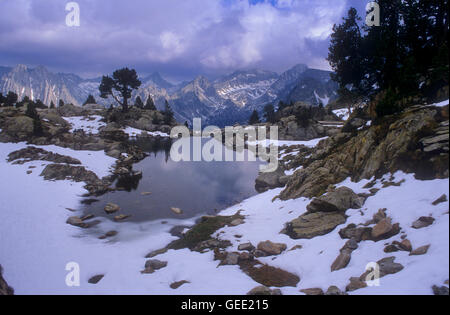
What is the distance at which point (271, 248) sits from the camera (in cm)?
1445

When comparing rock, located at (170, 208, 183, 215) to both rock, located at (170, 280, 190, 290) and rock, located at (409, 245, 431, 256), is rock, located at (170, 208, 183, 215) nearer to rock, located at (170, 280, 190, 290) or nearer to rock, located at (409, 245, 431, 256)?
rock, located at (170, 280, 190, 290)

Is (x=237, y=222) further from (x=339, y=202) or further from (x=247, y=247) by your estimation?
(x=339, y=202)

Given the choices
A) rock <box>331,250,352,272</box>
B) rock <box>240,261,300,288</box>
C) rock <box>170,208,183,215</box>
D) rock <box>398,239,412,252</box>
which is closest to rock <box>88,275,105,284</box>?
rock <box>240,261,300,288</box>

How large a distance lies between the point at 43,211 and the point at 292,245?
23.2 metres

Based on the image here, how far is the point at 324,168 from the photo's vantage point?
2145 centimetres

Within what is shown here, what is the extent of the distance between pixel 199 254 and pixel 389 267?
10.6 meters

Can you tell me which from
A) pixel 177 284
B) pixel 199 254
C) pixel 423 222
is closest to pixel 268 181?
pixel 199 254

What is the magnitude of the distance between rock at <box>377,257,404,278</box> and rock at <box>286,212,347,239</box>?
462cm

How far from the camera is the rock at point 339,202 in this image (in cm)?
1462

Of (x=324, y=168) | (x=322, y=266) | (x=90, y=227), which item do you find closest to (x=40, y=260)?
(x=90, y=227)

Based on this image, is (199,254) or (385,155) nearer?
(199,254)

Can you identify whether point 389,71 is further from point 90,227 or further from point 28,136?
point 28,136

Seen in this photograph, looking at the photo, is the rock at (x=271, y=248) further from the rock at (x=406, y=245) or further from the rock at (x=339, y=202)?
the rock at (x=406, y=245)

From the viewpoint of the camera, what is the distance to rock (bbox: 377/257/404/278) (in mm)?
8633
